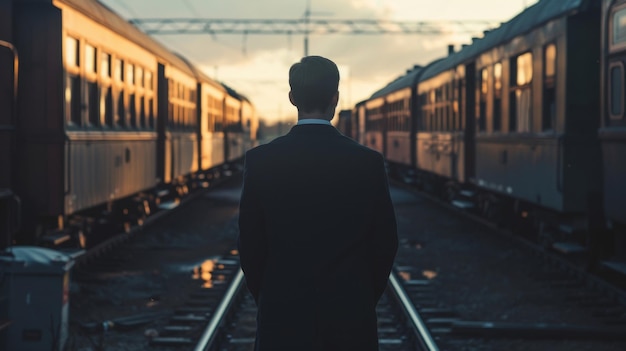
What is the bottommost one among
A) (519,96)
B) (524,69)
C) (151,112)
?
(151,112)

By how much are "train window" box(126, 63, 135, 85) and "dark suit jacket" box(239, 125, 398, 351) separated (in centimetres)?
1178

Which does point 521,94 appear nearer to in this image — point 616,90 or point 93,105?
point 616,90

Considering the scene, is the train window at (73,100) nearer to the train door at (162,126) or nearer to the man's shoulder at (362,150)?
the train door at (162,126)

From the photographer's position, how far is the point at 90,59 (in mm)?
11711

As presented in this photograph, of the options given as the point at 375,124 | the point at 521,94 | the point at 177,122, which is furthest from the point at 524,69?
the point at 375,124

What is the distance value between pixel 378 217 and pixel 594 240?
7252 mm

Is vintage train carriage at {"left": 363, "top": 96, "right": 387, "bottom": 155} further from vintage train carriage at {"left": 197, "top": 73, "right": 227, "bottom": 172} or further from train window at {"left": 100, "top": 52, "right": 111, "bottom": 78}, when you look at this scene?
train window at {"left": 100, "top": 52, "right": 111, "bottom": 78}

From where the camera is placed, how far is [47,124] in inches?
396

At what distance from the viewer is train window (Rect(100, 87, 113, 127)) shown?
12531 mm

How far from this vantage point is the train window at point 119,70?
13491 mm

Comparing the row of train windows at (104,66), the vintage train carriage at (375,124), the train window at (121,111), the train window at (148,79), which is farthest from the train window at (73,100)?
the vintage train carriage at (375,124)

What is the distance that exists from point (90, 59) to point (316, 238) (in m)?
9.33

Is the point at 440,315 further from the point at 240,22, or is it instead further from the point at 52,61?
the point at 240,22

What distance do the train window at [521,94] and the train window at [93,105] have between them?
5.80 m
